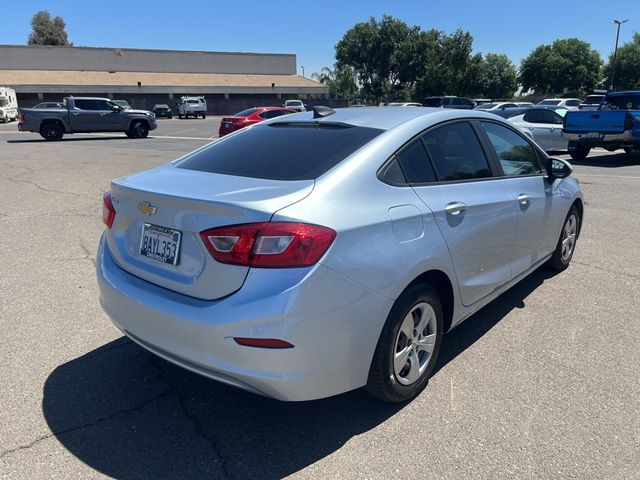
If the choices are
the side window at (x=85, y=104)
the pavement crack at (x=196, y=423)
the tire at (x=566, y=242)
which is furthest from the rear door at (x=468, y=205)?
the side window at (x=85, y=104)

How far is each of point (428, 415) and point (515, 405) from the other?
0.53 metres

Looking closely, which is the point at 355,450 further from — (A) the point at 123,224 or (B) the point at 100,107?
(B) the point at 100,107

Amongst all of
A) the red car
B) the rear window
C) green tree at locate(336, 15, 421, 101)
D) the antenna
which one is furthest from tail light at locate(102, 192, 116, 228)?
green tree at locate(336, 15, 421, 101)

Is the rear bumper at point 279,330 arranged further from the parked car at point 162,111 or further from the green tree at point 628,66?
the green tree at point 628,66

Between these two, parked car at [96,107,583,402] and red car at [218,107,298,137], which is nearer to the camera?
parked car at [96,107,583,402]

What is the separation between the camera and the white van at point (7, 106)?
127 feet

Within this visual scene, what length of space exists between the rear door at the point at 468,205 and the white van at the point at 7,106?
4333 centimetres

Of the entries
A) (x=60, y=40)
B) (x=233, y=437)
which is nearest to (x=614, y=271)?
(x=233, y=437)

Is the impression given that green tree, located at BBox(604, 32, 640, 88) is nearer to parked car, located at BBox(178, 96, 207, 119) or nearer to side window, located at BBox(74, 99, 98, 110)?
parked car, located at BBox(178, 96, 207, 119)

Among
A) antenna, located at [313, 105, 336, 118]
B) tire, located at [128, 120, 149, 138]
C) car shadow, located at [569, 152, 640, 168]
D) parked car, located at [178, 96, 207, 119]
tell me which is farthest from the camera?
parked car, located at [178, 96, 207, 119]

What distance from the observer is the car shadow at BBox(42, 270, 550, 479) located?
2.52 meters

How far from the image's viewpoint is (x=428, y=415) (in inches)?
114

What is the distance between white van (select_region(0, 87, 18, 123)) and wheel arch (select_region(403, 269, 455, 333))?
43669 millimetres

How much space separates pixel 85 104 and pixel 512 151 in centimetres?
2392
